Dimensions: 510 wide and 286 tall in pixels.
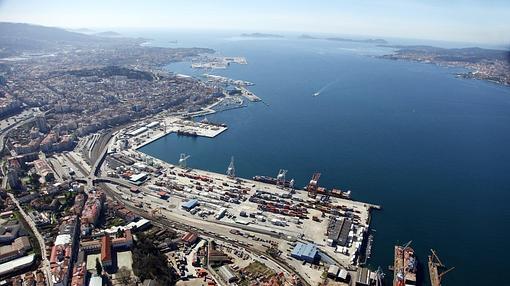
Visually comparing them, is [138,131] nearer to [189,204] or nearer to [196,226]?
[189,204]

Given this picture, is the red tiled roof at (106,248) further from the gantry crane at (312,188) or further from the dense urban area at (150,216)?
the gantry crane at (312,188)

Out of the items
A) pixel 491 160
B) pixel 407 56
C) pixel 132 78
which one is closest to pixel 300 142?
pixel 491 160

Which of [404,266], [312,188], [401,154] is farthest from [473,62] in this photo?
[404,266]

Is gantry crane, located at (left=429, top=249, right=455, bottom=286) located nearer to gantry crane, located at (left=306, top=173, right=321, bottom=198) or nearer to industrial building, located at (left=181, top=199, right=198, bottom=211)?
gantry crane, located at (left=306, top=173, right=321, bottom=198)

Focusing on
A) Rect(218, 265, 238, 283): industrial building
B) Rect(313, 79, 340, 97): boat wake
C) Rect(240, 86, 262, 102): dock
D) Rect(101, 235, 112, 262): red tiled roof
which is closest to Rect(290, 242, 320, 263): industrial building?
Rect(218, 265, 238, 283): industrial building

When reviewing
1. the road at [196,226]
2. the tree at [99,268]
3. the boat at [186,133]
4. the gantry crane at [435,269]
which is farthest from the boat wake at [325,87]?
the tree at [99,268]

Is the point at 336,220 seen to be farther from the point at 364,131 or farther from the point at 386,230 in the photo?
the point at 364,131
